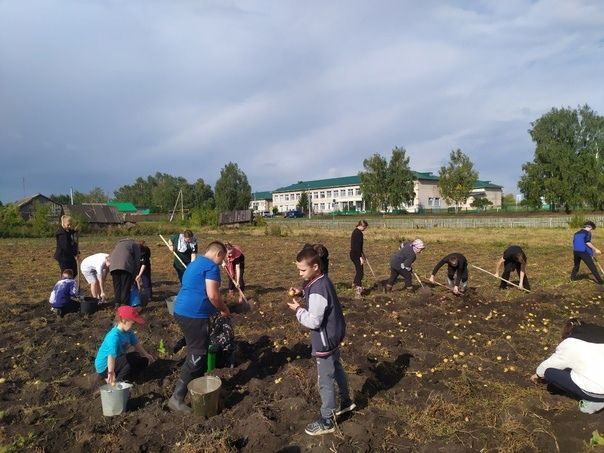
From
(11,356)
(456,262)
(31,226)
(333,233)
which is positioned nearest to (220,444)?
(11,356)

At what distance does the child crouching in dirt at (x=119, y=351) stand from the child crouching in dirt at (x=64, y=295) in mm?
3725

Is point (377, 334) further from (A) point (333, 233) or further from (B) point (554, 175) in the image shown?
(B) point (554, 175)

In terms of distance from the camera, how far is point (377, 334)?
23.7ft

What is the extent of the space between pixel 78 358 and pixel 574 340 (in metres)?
6.15

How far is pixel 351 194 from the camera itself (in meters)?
96.9

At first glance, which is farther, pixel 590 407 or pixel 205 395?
pixel 590 407

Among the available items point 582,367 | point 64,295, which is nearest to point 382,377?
point 582,367

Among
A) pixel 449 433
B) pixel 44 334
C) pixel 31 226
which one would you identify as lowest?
pixel 449 433

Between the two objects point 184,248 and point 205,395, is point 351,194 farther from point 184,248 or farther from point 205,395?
point 205,395

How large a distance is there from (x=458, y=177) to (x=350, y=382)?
62.8 m

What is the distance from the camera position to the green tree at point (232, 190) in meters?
88.8

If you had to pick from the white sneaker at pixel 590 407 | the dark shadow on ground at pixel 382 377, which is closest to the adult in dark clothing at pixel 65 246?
the dark shadow on ground at pixel 382 377

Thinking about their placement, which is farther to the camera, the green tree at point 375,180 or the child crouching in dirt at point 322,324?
the green tree at point 375,180

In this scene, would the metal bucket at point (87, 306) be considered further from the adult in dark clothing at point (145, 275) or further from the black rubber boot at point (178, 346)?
the black rubber boot at point (178, 346)
